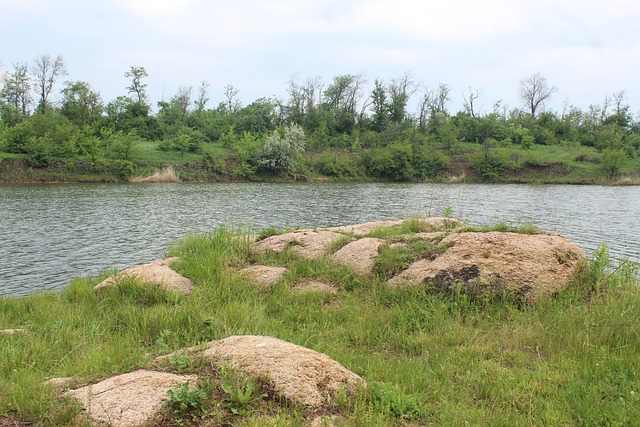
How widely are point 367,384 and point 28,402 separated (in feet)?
9.55

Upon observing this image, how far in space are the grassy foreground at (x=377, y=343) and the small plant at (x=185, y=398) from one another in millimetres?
14

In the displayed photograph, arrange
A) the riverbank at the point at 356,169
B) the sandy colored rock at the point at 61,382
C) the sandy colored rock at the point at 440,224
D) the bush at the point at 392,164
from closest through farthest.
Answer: the sandy colored rock at the point at 61,382, the sandy colored rock at the point at 440,224, the riverbank at the point at 356,169, the bush at the point at 392,164

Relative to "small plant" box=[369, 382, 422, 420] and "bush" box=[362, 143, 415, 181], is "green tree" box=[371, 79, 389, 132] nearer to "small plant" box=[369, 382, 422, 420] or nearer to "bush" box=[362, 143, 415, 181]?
"bush" box=[362, 143, 415, 181]

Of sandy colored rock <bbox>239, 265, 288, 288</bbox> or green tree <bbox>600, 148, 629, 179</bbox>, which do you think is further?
green tree <bbox>600, 148, 629, 179</bbox>

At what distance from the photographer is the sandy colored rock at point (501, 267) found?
7.05 meters

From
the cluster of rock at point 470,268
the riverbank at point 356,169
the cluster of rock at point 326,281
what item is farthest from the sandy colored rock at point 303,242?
the riverbank at point 356,169

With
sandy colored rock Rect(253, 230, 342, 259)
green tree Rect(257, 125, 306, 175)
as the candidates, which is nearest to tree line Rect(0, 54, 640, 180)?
green tree Rect(257, 125, 306, 175)

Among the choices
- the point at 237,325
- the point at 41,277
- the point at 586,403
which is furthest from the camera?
the point at 41,277

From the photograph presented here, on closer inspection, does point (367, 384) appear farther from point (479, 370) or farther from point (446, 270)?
point (446, 270)

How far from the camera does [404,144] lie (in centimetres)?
8838

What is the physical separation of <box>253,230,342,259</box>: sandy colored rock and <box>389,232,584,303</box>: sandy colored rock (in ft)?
7.85

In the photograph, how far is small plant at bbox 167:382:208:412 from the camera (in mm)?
3461

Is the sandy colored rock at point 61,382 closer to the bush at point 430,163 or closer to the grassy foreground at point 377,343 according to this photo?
the grassy foreground at point 377,343

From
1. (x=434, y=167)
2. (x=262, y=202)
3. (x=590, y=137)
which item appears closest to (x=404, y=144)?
(x=434, y=167)
